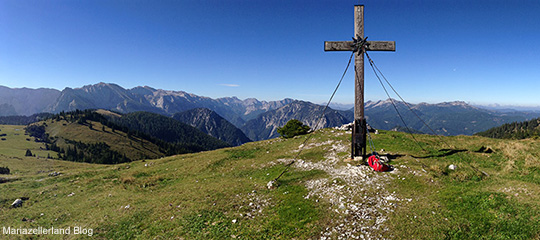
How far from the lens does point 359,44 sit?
14.0m

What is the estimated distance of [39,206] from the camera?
698 inches

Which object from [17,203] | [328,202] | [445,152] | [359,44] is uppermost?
[359,44]

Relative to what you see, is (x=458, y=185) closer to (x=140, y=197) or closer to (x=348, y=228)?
(x=348, y=228)

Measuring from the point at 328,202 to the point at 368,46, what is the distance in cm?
1059

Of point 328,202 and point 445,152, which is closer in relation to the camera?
point 328,202

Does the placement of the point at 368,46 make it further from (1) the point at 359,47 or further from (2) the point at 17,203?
(2) the point at 17,203

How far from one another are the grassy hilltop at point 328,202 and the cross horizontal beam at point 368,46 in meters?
8.40

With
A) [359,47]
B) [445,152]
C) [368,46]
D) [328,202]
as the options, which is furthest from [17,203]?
[445,152]

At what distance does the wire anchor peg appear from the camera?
1392 cm

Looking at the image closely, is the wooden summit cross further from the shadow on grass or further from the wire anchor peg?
the shadow on grass

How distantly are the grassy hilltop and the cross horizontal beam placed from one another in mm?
8402

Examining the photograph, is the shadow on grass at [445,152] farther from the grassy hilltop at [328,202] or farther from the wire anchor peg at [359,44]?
the wire anchor peg at [359,44]

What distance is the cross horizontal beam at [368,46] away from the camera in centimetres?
1410

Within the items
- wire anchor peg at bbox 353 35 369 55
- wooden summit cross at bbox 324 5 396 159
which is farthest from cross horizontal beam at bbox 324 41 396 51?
wire anchor peg at bbox 353 35 369 55
